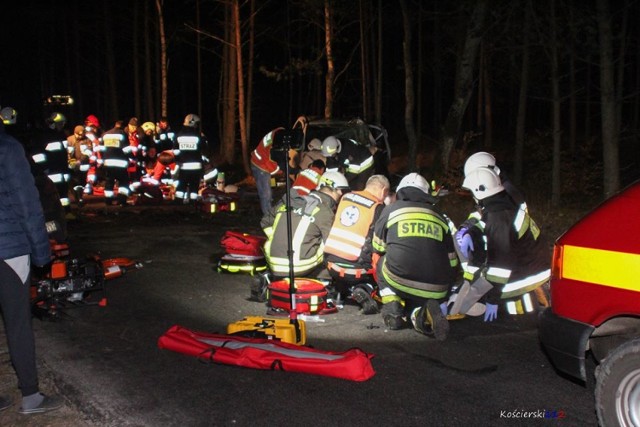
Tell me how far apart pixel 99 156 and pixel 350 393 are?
47.0 feet

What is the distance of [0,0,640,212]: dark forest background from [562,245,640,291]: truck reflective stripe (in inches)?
273

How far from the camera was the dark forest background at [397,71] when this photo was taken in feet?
45.3

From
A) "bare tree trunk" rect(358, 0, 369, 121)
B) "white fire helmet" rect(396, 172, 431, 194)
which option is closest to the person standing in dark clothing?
"white fire helmet" rect(396, 172, 431, 194)

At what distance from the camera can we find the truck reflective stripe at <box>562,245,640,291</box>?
148 inches

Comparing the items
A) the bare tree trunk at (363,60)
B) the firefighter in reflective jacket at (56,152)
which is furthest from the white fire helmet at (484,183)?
the bare tree trunk at (363,60)

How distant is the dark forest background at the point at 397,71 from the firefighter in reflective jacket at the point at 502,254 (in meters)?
4.69

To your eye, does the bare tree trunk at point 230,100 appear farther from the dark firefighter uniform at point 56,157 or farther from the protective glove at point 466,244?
the protective glove at point 466,244

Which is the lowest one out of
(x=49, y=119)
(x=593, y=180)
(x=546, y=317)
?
(x=593, y=180)

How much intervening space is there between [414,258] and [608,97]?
18.9 ft

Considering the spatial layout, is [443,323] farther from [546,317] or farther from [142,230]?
[142,230]

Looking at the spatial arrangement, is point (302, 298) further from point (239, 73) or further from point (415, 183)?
point (239, 73)

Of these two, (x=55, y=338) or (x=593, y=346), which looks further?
(x=55, y=338)

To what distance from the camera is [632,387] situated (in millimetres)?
3842

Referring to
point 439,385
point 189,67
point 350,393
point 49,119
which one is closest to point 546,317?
point 439,385
